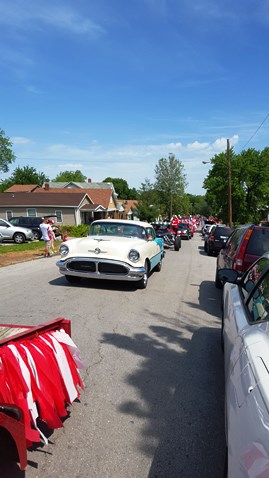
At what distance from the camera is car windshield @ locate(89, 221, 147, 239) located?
866 cm

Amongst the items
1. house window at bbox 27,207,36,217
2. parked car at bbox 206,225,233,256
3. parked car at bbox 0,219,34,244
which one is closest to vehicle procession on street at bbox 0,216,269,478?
parked car at bbox 206,225,233,256

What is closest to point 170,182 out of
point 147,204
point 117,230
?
point 147,204

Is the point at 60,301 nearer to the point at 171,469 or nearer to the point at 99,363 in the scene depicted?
the point at 99,363

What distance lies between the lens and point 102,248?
285 inches

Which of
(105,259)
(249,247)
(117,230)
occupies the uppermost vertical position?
(117,230)

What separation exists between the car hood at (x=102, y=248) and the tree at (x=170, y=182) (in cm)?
5418

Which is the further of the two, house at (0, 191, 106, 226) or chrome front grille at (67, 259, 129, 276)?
house at (0, 191, 106, 226)

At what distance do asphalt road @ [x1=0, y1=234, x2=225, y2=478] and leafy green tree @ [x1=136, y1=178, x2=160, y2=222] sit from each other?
42.3 meters

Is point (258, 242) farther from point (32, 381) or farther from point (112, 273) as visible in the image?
point (32, 381)

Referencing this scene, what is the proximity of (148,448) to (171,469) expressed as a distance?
255 mm

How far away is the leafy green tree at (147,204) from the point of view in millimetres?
49156

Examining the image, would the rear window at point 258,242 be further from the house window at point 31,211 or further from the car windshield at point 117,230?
the house window at point 31,211

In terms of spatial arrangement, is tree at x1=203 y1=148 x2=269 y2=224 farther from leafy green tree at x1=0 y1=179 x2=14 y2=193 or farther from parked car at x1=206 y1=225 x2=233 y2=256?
leafy green tree at x1=0 y1=179 x2=14 y2=193

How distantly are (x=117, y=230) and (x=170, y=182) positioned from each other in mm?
54825
